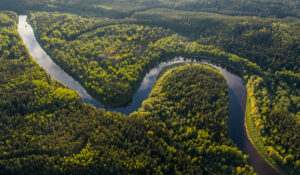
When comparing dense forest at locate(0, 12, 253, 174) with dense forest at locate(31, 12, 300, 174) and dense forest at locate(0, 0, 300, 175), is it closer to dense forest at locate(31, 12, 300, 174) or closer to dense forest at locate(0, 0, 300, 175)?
dense forest at locate(0, 0, 300, 175)

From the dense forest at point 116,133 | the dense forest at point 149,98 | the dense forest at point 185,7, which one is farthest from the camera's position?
the dense forest at point 185,7

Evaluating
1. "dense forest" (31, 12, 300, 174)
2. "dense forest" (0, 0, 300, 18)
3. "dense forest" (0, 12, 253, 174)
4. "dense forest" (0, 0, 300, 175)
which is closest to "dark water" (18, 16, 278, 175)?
"dense forest" (0, 0, 300, 175)

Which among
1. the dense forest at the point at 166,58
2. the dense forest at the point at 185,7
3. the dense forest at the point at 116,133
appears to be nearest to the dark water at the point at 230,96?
the dense forest at the point at 166,58

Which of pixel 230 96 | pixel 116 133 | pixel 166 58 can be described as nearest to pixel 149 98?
pixel 116 133

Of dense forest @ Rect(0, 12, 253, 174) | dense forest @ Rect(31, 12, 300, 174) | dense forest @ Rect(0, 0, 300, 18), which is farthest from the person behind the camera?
dense forest @ Rect(0, 0, 300, 18)

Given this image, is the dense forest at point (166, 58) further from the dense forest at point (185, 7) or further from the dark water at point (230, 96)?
the dense forest at point (185, 7)

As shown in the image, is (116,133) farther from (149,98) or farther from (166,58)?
(166,58)
